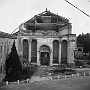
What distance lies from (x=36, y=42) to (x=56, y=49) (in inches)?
187

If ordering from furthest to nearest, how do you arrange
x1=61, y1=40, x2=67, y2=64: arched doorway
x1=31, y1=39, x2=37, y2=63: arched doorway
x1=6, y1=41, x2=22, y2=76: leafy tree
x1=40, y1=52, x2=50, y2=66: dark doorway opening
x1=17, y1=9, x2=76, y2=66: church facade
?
1. x1=61, y1=40, x2=67, y2=64: arched doorway
2. x1=31, y1=39, x2=37, y2=63: arched doorway
3. x1=40, y1=52, x2=50, y2=66: dark doorway opening
4. x1=17, y1=9, x2=76, y2=66: church facade
5. x1=6, y1=41, x2=22, y2=76: leafy tree

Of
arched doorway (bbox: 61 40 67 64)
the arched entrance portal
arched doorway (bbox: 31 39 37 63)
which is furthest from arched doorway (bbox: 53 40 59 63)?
arched doorway (bbox: 31 39 37 63)

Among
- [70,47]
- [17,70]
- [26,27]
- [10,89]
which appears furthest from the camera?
[26,27]

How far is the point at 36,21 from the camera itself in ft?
132

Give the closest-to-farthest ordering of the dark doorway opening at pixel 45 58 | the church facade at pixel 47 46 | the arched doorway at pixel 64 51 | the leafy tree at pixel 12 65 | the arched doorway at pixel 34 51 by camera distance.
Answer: the leafy tree at pixel 12 65, the church facade at pixel 47 46, the dark doorway opening at pixel 45 58, the arched doorway at pixel 34 51, the arched doorway at pixel 64 51

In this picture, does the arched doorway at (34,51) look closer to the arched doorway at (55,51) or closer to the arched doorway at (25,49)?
the arched doorway at (25,49)

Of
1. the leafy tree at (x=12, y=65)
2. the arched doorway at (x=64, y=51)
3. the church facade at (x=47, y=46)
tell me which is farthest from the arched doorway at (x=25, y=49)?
the leafy tree at (x=12, y=65)

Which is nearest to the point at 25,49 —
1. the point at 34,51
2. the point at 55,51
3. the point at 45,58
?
the point at 34,51

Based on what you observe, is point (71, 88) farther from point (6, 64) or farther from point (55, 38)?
point (55, 38)

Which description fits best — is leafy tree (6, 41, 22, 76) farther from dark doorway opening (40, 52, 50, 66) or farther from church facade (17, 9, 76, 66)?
dark doorway opening (40, 52, 50, 66)

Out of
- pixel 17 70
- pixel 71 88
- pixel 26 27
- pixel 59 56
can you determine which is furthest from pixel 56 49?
pixel 71 88

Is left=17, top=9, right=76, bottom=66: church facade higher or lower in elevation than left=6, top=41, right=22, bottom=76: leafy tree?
higher

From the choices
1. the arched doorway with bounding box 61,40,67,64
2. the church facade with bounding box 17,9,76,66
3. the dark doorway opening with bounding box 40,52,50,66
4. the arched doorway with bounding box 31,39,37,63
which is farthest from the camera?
the arched doorway with bounding box 61,40,67,64

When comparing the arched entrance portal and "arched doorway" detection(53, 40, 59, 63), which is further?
"arched doorway" detection(53, 40, 59, 63)
